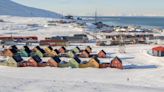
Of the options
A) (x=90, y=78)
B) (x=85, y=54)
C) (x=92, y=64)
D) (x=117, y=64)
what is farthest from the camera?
(x=85, y=54)

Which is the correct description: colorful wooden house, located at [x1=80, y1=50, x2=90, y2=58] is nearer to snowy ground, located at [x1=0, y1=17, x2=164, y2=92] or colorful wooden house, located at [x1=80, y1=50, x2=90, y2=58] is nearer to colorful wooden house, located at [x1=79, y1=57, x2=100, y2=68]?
snowy ground, located at [x1=0, y1=17, x2=164, y2=92]

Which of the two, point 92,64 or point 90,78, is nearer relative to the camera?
point 90,78

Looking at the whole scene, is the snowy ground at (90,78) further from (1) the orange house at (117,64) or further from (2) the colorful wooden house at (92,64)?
(2) the colorful wooden house at (92,64)

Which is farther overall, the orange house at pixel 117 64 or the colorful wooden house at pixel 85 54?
the colorful wooden house at pixel 85 54

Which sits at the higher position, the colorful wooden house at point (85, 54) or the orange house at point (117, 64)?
the orange house at point (117, 64)

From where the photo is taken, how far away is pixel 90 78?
97.6 ft

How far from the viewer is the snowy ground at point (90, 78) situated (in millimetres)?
23891

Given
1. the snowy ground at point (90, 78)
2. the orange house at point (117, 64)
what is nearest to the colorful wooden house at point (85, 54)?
the snowy ground at point (90, 78)

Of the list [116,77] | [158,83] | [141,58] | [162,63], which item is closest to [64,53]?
[141,58]

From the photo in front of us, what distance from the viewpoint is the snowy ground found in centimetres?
2389

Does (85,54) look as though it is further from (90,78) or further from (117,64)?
(90,78)

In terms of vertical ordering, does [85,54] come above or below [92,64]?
below

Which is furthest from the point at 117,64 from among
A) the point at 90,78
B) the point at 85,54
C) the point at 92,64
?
the point at 85,54

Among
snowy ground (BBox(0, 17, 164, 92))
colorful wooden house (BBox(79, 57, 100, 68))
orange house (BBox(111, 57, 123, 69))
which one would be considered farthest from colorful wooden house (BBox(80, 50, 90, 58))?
orange house (BBox(111, 57, 123, 69))
